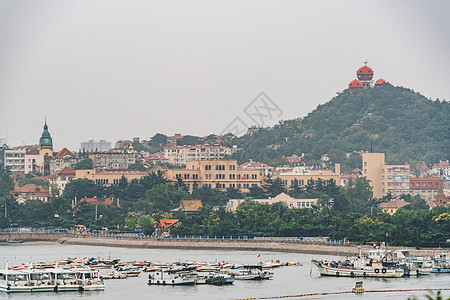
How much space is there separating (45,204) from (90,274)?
55.4 metres

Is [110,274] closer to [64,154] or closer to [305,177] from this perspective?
[305,177]

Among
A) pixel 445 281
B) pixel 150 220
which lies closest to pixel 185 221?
pixel 150 220

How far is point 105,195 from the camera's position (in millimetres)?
133375

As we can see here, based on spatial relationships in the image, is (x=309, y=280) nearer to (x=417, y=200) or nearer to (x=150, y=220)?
(x=150, y=220)

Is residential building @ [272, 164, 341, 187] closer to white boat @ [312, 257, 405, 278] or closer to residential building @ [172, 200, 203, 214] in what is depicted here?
residential building @ [172, 200, 203, 214]

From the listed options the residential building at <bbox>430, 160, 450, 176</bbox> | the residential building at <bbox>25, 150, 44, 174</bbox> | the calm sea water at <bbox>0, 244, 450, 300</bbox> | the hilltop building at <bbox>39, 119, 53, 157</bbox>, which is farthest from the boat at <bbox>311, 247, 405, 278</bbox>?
the hilltop building at <bbox>39, 119, 53, 157</bbox>

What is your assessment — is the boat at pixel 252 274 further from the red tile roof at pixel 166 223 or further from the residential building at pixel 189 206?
the residential building at pixel 189 206

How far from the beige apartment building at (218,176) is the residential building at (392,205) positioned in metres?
18.4

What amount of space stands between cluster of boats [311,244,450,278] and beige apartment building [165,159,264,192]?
6404 centimetres

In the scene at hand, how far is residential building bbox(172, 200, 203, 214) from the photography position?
11738 centimetres

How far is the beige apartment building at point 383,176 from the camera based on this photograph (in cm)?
14575

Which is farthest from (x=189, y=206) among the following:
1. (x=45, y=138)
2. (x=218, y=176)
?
(x=45, y=138)

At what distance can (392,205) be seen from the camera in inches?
4958

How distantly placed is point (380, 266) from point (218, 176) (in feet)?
225
